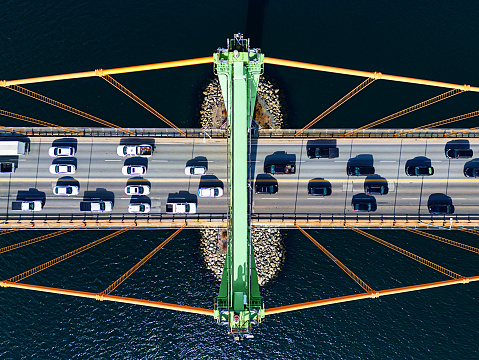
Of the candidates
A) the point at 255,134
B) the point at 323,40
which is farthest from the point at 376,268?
the point at 323,40

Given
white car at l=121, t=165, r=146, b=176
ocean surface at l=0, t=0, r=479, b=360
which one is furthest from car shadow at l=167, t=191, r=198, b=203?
ocean surface at l=0, t=0, r=479, b=360

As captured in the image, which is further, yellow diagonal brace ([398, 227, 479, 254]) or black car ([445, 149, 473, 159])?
yellow diagonal brace ([398, 227, 479, 254])

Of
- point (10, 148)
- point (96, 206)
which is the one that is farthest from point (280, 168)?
point (10, 148)

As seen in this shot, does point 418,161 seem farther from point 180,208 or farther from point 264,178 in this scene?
point 180,208

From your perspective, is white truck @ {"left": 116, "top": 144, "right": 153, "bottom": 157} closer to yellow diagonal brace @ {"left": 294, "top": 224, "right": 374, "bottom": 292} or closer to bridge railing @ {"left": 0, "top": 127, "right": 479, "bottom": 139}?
bridge railing @ {"left": 0, "top": 127, "right": 479, "bottom": 139}

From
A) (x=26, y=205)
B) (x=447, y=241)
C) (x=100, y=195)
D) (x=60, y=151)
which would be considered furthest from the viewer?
(x=447, y=241)

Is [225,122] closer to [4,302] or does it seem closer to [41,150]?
[41,150]
